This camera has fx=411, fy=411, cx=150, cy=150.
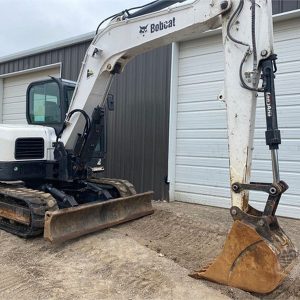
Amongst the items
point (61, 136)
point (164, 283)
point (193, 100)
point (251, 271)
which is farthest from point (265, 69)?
point (193, 100)

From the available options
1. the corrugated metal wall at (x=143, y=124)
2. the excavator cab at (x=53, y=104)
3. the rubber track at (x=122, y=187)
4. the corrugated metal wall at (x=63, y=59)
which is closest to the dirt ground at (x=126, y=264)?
the rubber track at (x=122, y=187)

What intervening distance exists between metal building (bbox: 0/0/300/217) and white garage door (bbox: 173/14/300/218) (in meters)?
0.02

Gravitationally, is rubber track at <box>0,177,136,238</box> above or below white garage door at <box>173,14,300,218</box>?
below

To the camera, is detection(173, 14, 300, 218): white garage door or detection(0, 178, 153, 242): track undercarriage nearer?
detection(0, 178, 153, 242): track undercarriage

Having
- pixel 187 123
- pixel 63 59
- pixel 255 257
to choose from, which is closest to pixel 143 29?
pixel 255 257

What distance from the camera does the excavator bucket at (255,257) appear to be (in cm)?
366

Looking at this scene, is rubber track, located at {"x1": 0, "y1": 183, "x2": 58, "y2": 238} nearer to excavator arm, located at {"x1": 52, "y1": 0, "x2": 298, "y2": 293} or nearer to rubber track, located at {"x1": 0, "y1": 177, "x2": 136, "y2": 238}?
rubber track, located at {"x1": 0, "y1": 177, "x2": 136, "y2": 238}

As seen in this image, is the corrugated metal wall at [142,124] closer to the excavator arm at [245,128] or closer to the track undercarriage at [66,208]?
the track undercarriage at [66,208]

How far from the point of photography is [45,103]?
702 centimetres

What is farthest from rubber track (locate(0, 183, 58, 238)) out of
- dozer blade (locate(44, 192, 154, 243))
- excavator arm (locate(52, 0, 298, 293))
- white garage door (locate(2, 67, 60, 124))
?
white garage door (locate(2, 67, 60, 124))

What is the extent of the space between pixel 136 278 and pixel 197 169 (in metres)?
4.72

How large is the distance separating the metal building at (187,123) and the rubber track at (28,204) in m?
3.83

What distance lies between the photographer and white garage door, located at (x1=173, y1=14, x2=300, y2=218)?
7.47 m

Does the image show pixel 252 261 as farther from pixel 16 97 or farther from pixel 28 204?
pixel 16 97
